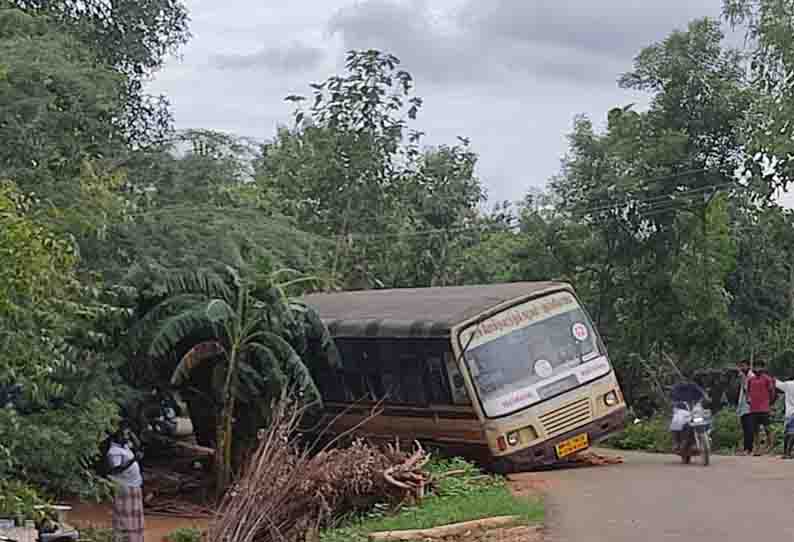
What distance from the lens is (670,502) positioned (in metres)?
14.0

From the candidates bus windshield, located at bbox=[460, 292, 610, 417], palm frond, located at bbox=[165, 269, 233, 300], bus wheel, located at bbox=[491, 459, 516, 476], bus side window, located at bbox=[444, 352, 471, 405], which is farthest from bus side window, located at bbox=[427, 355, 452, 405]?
palm frond, located at bbox=[165, 269, 233, 300]

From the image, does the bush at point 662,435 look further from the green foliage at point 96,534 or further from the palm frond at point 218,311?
the green foliage at point 96,534

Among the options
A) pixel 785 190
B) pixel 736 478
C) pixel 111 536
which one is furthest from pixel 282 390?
pixel 785 190

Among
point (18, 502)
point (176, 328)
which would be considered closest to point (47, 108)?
point (176, 328)

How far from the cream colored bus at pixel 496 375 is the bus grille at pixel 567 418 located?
0.05 feet

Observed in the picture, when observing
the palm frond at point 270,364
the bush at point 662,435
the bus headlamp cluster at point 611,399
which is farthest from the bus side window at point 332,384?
the bush at point 662,435

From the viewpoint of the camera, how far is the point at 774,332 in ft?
96.6

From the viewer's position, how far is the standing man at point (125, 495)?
1502 centimetres

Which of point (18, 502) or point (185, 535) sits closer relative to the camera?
point (18, 502)

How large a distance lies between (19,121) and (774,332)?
1958 cm

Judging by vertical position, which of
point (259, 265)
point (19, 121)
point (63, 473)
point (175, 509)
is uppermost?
point (19, 121)

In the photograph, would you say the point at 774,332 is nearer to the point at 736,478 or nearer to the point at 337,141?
the point at 337,141

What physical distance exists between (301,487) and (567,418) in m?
5.78

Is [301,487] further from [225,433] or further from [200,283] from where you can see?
[200,283]
